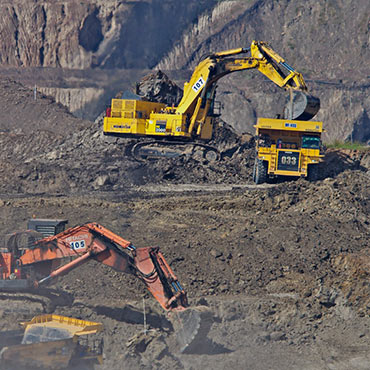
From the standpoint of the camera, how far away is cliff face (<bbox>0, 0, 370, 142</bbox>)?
43.0 meters

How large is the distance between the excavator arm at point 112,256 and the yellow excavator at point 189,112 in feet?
39.3

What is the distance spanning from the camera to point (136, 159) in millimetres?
23672

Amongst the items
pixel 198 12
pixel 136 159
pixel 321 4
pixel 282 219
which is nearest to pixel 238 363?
pixel 282 219

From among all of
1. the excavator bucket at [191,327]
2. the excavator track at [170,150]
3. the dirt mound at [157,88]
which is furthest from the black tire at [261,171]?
the excavator bucket at [191,327]

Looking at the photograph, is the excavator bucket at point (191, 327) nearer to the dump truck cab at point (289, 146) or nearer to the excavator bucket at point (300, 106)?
the dump truck cab at point (289, 146)

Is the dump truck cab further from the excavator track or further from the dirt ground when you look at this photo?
the excavator track

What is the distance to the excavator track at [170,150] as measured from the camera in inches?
930

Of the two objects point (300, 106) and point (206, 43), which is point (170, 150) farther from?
point (206, 43)

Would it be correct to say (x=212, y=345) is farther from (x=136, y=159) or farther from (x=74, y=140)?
(x=74, y=140)

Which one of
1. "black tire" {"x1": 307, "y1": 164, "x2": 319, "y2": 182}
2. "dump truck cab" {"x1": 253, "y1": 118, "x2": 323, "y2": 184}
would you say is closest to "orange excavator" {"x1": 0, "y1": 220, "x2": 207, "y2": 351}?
"dump truck cab" {"x1": 253, "y1": 118, "x2": 323, "y2": 184}

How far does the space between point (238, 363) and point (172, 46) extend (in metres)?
35.0

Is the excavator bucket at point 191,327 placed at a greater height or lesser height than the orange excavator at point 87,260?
lesser

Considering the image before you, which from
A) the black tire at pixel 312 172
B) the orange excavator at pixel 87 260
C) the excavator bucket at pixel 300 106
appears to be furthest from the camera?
the black tire at pixel 312 172

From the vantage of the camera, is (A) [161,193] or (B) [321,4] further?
(B) [321,4]
